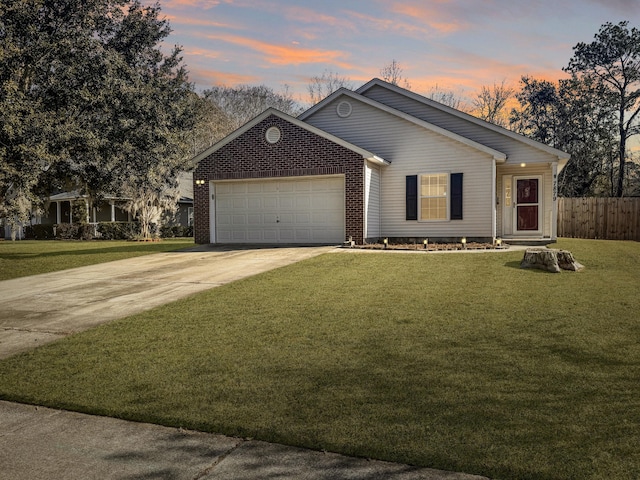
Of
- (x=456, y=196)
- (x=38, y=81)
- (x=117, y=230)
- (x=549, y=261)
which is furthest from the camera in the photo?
(x=117, y=230)

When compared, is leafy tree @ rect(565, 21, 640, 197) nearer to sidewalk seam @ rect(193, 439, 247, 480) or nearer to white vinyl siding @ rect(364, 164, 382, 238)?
white vinyl siding @ rect(364, 164, 382, 238)

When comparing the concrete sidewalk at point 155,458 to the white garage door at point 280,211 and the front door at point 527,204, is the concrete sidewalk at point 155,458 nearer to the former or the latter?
the white garage door at point 280,211

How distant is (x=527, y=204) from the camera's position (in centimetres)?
1805

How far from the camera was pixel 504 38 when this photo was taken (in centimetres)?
1895

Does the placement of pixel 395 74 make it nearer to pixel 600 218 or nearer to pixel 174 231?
pixel 600 218

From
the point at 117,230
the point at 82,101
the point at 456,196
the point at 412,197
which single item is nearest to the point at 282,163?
the point at 412,197

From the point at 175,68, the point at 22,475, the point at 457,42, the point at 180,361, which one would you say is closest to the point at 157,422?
the point at 22,475

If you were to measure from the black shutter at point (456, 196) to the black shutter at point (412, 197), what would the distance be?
123 cm

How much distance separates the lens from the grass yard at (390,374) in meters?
3.25

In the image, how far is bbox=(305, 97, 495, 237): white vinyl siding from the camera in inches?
639

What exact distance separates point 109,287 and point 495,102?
123 feet

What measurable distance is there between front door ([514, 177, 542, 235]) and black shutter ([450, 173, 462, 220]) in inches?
121

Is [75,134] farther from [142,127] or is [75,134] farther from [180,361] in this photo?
[180,361]

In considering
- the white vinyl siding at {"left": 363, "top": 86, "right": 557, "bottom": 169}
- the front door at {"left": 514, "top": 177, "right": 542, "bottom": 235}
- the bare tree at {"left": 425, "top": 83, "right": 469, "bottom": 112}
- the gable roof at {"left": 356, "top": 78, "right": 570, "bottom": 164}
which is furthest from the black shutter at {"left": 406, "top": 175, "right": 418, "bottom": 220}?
the bare tree at {"left": 425, "top": 83, "right": 469, "bottom": 112}
